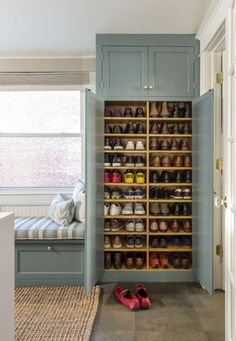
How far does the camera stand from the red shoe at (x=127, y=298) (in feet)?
8.14

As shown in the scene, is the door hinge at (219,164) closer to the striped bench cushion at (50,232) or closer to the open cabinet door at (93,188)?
the open cabinet door at (93,188)

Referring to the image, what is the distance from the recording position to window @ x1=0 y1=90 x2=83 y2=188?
3.68 m

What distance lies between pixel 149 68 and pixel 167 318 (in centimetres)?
231

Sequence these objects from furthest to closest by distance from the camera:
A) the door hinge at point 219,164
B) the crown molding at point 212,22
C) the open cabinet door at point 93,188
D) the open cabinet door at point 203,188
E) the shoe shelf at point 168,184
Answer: the shoe shelf at point 168,184 → the door hinge at point 219,164 → the open cabinet door at point 93,188 → the open cabinet door at point 203,188 → the crown molding at point 212,22

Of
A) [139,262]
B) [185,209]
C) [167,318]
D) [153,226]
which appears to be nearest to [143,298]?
[167,318]

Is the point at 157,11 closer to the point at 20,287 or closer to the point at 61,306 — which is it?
the point at 61,306

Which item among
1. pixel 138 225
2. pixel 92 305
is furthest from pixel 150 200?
pixel 92 305

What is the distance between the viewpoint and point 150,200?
308cm

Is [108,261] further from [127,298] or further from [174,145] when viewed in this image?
[174,145]

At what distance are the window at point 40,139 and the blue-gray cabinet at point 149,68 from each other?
0.73m

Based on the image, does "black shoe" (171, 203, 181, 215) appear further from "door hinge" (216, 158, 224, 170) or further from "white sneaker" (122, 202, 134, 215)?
"door hinge" (216, 158, 224, 170)

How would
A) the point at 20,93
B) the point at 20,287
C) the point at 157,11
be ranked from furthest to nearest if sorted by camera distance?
the point at 20,93, the point at 20,287, the point at 157,11

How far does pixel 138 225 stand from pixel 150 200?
0.28 m

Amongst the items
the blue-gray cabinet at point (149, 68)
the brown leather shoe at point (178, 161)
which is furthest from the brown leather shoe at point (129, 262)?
the blue-gray cabinet at point (149, 68)
